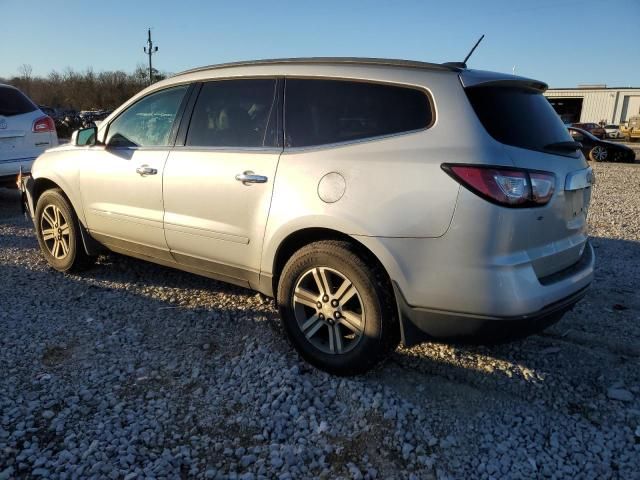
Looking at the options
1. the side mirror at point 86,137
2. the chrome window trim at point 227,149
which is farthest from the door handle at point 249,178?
the side mirror at point 86,137

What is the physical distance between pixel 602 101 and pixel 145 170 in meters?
61.3

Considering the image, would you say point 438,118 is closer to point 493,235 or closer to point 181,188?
point 493,235

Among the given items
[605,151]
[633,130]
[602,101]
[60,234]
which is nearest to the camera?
[60,234]

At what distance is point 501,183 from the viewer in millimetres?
2443

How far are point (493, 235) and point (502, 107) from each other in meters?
0.77

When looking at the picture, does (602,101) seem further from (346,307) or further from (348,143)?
(346,307)

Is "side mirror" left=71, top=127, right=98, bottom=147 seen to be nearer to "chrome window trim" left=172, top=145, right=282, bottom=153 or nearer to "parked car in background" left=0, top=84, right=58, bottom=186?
"chrome window trim" left=172, top=145, right=282, bottom=153

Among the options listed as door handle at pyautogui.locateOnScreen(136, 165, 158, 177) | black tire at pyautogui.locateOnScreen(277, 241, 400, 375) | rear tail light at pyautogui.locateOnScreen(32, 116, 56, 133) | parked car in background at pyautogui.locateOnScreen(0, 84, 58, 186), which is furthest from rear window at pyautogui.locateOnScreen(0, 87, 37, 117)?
black tire at pyautogui.locateOnScreen(277, 241, 400, 375)

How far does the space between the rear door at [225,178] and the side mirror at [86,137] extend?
1135 millimetres

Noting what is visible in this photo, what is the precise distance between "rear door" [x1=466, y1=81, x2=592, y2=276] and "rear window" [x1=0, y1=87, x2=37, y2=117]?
7263mm

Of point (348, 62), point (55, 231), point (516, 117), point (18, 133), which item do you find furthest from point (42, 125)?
→ point (516, 117)

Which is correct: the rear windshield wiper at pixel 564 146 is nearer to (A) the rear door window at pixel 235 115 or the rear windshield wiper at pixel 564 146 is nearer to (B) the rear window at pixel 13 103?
(A) the rear door window at pixel 235 115

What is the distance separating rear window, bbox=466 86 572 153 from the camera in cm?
262

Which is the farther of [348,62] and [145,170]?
[145,170]
